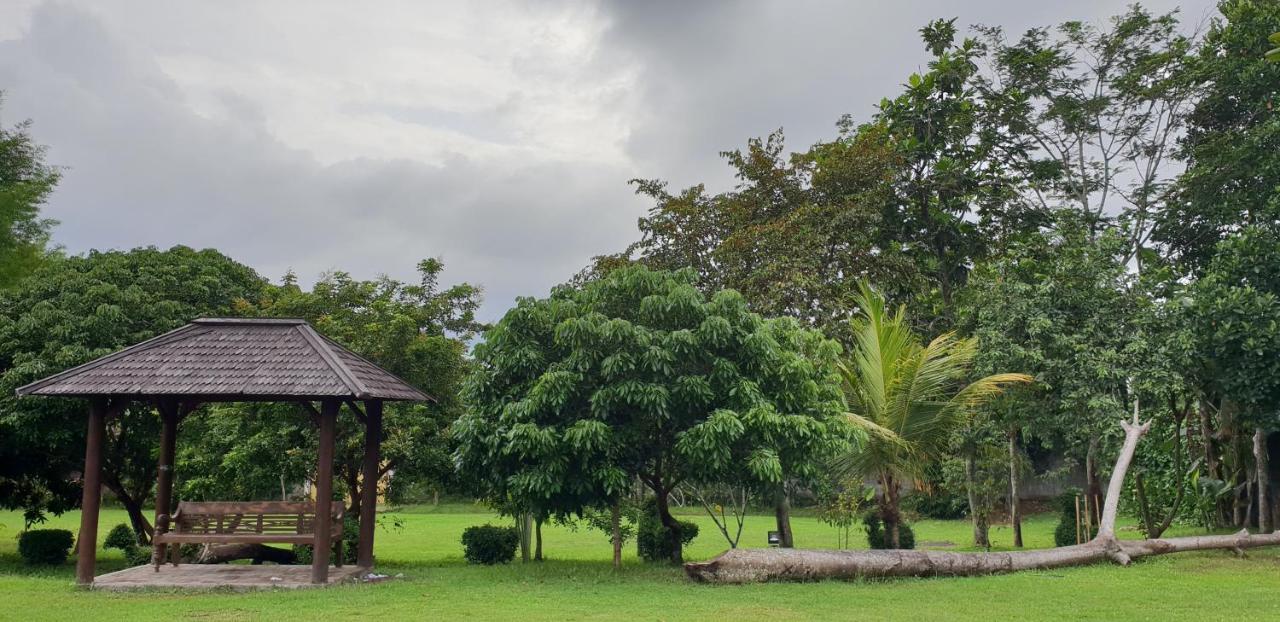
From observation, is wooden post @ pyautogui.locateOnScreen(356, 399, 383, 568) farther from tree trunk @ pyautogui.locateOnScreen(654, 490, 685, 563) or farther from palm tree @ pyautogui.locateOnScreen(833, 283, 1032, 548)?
palm tree @ pyautogui.locateOnScreen(833, 283, 1032, 548)

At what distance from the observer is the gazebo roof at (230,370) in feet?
36.2

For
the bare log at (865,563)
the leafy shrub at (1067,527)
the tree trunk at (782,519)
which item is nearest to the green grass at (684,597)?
the bare log at (865,563)

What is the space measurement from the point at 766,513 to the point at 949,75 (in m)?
18.4

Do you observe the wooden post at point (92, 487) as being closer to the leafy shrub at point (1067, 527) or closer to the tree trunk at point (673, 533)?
the tree trunk at point (673, 533)

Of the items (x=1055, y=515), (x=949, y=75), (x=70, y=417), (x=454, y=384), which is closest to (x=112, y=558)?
(x=70, y=417)

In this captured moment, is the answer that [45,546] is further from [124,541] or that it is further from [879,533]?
[879,533]

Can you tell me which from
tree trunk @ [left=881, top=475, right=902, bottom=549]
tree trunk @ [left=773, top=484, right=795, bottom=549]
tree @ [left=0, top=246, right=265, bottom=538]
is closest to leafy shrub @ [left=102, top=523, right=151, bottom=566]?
tree @ [left=0, top=246, right=265, bottom=538]

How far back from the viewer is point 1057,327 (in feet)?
48.2

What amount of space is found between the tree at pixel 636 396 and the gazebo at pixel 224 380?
166 cm

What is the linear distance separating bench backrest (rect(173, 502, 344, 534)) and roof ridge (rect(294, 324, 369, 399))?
6.04 feet

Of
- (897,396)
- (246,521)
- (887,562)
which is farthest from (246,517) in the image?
(897,396)

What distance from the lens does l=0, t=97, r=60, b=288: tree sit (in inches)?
809

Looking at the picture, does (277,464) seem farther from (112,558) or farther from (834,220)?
(834,220)

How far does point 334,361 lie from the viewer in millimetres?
11484
